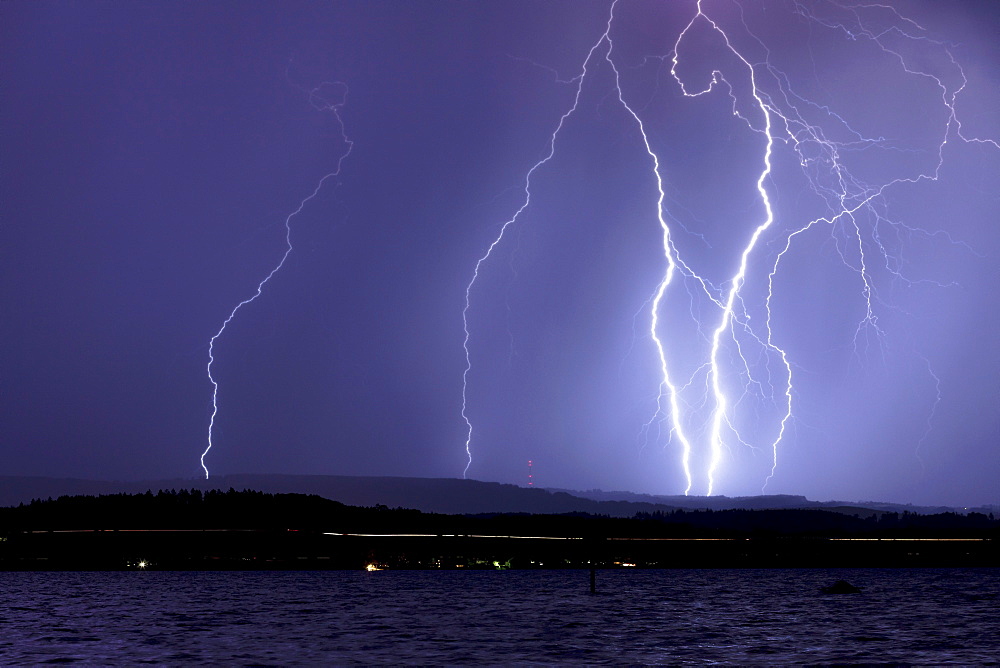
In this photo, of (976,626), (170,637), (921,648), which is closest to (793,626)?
(976,626)

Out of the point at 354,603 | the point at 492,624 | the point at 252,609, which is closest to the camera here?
the point at 492,624

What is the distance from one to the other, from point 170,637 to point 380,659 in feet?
56.4

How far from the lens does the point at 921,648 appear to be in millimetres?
48500

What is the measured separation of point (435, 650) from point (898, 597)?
74.9 metres

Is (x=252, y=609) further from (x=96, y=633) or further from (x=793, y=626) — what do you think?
(x=793, y=626)

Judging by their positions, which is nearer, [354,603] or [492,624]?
[492,624]

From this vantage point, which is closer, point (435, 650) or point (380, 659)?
point (380, 659)

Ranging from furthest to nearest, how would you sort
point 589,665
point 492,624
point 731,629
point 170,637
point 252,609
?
point 252,609 → point 492,624 → point 731,629 → point 170,637 → point 589,665

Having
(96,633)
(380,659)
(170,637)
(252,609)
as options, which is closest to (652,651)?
(380,659)

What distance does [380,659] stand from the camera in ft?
140

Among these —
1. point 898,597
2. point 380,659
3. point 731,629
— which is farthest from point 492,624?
point 898,597

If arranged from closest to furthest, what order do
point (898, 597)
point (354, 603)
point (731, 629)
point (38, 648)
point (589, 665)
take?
point (589, 665) < point (38, 648) < point (731, 629) < point (354, 603) < point (898, 597)

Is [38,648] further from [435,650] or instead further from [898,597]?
[898,597]

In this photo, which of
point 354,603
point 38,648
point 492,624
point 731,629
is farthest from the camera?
point 354,603
